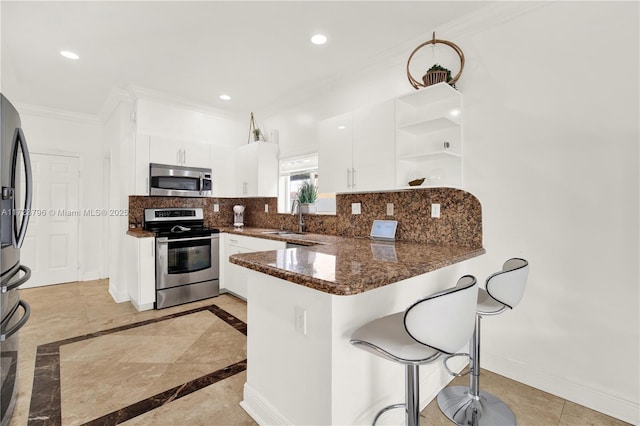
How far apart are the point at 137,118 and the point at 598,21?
14.2 feet

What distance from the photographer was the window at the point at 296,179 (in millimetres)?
3666

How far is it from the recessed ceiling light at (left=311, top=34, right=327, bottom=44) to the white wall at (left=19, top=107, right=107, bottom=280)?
4124mm

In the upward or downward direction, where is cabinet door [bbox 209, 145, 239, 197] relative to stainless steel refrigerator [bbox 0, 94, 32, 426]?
upward

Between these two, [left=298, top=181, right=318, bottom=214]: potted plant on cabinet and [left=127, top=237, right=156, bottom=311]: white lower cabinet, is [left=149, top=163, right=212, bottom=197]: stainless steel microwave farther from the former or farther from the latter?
[left=298, top=181, right=318, bottom=214]: potted plant on cabinet

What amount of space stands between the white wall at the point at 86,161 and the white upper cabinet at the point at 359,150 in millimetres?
4027

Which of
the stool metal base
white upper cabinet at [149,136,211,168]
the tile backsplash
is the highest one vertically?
white upper cabinet at [149,136,211,168]

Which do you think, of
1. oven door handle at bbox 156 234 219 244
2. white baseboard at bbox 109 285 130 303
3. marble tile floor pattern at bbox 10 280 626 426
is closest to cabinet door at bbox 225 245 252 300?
oven door handle at bbox 156 234 219 244

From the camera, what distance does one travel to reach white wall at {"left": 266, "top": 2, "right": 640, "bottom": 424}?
1.77m

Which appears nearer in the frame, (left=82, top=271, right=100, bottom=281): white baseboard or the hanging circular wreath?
the hanging circular wreath

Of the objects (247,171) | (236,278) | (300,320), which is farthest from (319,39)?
(236,278)

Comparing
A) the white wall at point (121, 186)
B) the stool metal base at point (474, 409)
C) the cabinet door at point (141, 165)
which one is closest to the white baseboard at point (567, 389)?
the stool metal base at point (474, 409)

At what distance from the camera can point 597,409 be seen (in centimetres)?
183

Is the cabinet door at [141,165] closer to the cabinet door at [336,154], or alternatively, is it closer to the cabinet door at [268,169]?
the cabinet door at [268,169]

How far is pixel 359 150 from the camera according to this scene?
8.93 ft
